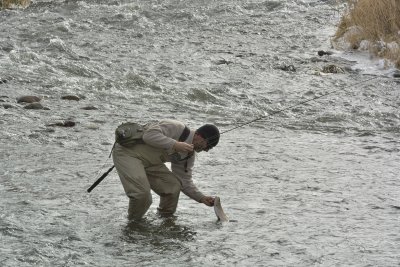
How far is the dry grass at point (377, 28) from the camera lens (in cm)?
1438

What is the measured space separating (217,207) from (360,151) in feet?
11.2

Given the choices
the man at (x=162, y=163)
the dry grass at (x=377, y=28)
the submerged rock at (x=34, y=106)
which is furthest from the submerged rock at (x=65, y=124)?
the dry grass at (x=377, y=28)

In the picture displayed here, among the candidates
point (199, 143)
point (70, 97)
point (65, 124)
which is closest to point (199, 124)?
point (65, 124)

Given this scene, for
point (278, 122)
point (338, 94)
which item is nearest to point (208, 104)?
point (278, 122)

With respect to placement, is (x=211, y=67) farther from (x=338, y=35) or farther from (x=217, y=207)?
(x=217, y=207)

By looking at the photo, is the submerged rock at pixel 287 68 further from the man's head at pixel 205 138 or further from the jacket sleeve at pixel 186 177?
the man's head at pixel 205 138

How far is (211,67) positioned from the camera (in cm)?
1427

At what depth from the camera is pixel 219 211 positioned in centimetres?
700

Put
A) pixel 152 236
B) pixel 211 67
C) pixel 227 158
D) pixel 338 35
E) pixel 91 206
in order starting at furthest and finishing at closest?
pixel 338 35 < pixel 211 67 < pixel 227 158 < pixel 91 206 < pixel 152 236

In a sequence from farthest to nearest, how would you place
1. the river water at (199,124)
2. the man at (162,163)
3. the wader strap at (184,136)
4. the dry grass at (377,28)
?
the dry grass at (377,28) → the wader strap at (184,136) → the man at (162,163) → the river water at (199,124)

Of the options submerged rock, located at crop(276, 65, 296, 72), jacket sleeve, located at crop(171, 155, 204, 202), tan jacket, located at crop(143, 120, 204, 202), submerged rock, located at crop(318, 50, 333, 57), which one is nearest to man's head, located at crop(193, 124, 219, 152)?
tan jacket, located at crop(143, 120, 204, 202)

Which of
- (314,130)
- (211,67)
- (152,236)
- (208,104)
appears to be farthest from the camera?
(211,67)

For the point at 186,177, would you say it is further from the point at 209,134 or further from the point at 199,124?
the point at 199,124

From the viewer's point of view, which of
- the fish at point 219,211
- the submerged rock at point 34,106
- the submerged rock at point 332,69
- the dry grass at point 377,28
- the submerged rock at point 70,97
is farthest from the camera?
the dry grass at point 377,28
